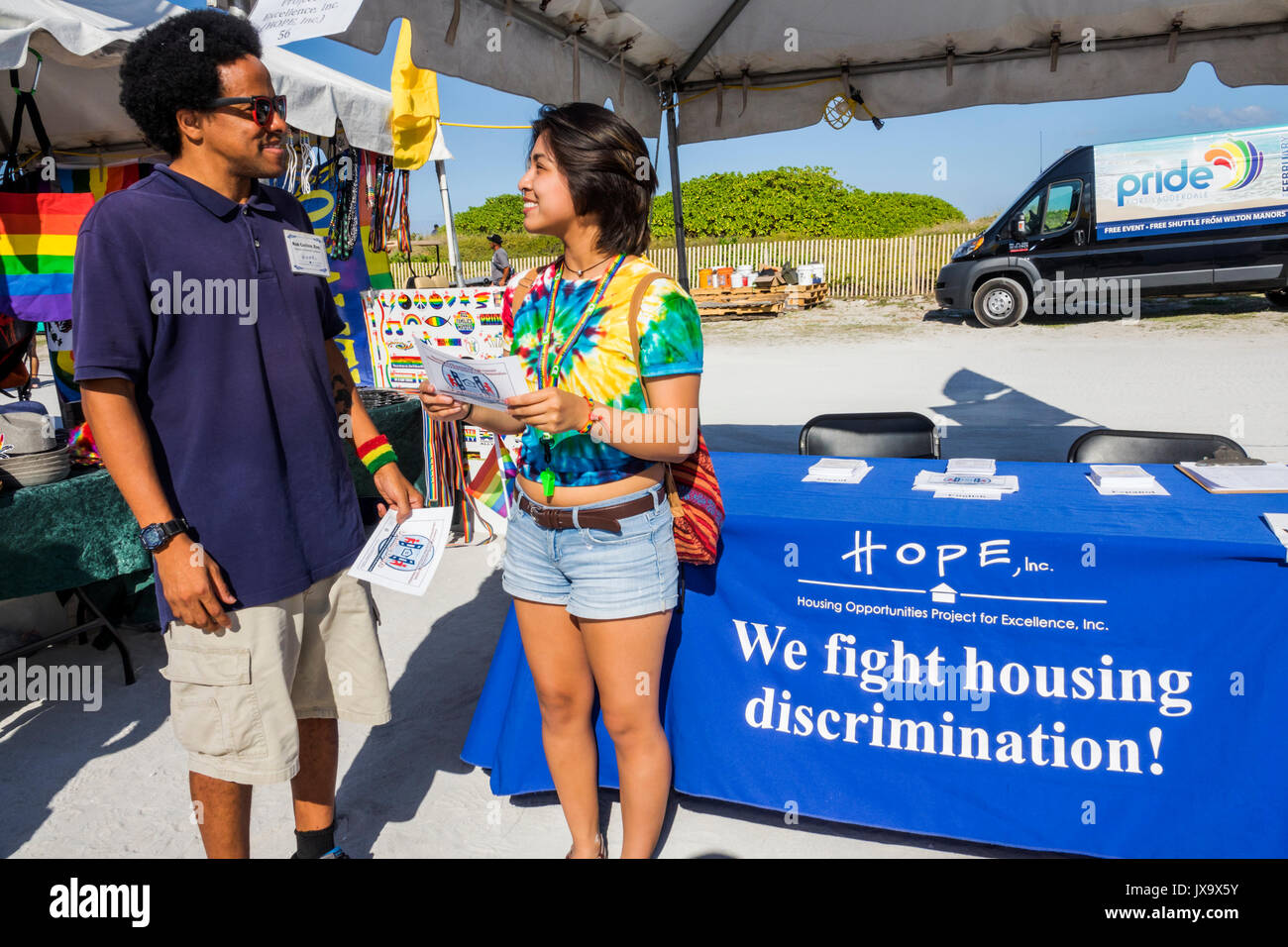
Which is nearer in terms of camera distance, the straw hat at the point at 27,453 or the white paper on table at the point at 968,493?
the white paper on table at the point at 968,493

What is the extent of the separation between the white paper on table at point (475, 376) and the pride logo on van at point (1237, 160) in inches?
591

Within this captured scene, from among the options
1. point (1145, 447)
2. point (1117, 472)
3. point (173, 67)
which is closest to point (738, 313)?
point (1145, 447)

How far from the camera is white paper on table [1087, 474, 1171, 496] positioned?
2.37 m

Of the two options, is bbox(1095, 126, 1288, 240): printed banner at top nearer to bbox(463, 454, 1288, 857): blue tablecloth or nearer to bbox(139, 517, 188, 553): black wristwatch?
bbox(463, 454, 1288, 857): blue tablecloth

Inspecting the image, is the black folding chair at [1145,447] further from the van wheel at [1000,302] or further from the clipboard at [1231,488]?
the van wheel at [1000,302]

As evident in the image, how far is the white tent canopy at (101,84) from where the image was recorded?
332cm

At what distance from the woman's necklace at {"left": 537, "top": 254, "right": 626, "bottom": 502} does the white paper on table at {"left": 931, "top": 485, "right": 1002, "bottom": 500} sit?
121cm

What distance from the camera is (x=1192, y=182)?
42.6 ft

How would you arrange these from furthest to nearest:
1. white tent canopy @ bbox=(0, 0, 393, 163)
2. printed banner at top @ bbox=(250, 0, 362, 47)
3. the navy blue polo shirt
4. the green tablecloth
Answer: white tent canopy @ bbox=(0, 0, 393, 163) < the green tablecloth < printed banner at top @ bbox=(250, 0, 362, 47) < the navy blue polo shirt

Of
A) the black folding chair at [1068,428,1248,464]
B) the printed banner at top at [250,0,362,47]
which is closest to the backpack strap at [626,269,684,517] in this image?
the printed banner at top at [250,0,362,47]

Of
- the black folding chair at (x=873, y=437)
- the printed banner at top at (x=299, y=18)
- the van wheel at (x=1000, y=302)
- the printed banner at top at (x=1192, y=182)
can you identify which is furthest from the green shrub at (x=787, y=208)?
the printed banner at top at (x=299, y=18)

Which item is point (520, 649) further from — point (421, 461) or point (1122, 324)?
point (1122, 324)

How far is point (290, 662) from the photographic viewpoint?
6.06ft

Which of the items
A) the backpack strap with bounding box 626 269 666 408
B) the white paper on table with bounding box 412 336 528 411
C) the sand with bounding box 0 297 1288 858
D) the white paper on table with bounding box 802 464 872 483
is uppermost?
the backpack strap with bounding box 626 269 666 408
